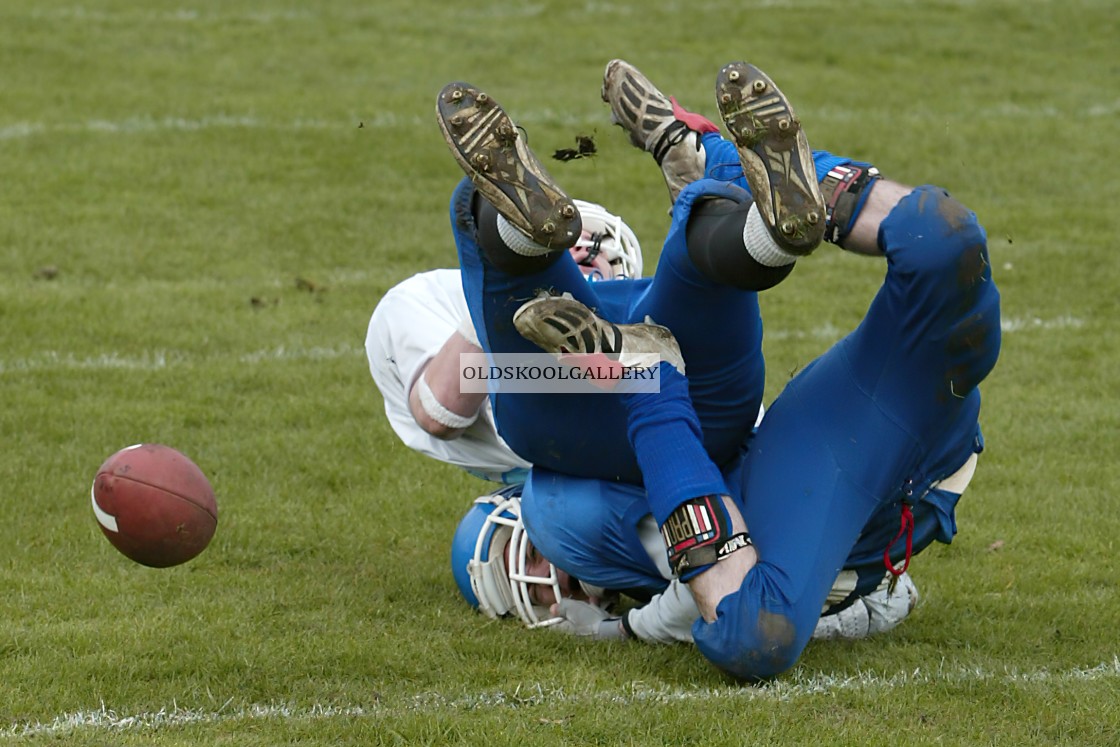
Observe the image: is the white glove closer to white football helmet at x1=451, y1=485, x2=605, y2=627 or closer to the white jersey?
white football helmet at x1=451, y1=485, x2=605, y2=627

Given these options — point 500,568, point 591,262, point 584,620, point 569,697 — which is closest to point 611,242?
point 591,262

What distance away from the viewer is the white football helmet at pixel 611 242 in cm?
455

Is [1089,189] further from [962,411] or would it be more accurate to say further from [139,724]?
[139,724]

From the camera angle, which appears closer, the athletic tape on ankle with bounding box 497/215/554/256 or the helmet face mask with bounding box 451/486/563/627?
the athletic tape on ankle with bounding box 497/215/554/256

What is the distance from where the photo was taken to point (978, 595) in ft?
14.2

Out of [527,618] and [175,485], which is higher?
[175,485]

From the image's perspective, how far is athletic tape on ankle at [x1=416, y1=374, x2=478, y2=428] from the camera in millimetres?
4188

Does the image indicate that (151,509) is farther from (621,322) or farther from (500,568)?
(621,322)

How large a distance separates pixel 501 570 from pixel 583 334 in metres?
0.93

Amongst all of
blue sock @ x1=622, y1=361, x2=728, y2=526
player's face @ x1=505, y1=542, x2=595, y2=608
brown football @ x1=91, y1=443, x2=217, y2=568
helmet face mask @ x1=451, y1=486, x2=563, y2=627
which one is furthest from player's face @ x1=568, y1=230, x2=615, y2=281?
brown football @ x1=91, y1=443, x2=217, y2=568

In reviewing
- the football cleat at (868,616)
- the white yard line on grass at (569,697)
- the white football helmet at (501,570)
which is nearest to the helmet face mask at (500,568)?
the white football helmet at (501,570)

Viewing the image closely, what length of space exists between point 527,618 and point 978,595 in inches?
50.7

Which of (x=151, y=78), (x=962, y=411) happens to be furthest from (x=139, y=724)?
(x=151, y=78)

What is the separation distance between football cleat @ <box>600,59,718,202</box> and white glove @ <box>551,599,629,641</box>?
3.66 feet
